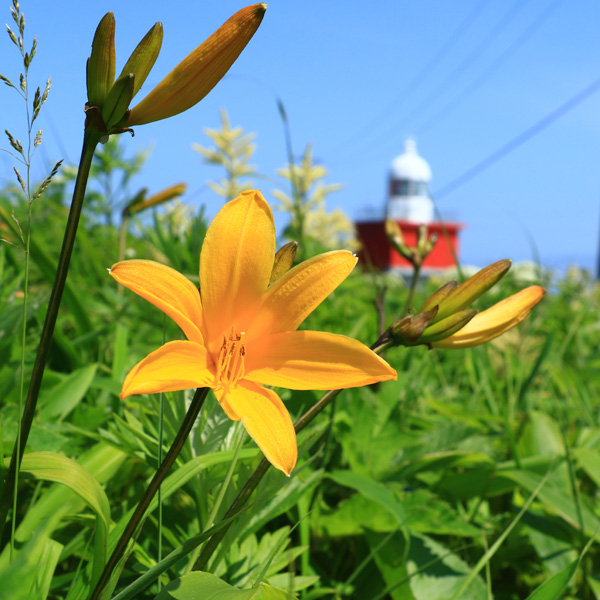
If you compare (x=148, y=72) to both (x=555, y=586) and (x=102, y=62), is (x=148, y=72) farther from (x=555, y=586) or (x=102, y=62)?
(x=555, y=586)

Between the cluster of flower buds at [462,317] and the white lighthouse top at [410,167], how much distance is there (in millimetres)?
46482

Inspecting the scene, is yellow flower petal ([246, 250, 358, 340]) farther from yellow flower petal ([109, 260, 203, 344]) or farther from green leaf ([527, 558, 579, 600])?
green leaf ([527, 558, 579, 600])

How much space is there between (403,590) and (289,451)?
67 cm

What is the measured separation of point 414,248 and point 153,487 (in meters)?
1.37

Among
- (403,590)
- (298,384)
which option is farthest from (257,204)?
(403,590)

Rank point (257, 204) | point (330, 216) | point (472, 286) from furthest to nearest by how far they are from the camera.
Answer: point (330, 216) < point (472, 286) < point (257, 204)

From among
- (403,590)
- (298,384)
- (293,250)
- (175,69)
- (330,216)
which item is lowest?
(403,590)

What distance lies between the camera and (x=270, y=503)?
975 mm

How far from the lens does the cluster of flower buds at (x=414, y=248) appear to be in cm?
176

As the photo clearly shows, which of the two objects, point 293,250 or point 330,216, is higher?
point 330,216

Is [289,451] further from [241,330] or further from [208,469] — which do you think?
[208,469]

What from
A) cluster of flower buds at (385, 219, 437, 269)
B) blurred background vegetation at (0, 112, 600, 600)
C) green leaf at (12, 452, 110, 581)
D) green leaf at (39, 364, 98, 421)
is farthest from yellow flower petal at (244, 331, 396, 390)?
cluster of flower buds at (385, 219, 437, 269)

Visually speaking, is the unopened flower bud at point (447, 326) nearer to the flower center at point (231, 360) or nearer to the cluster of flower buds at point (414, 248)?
the flower center at point (231, 360)

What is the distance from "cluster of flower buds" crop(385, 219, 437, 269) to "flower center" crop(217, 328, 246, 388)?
1109 millimetres
